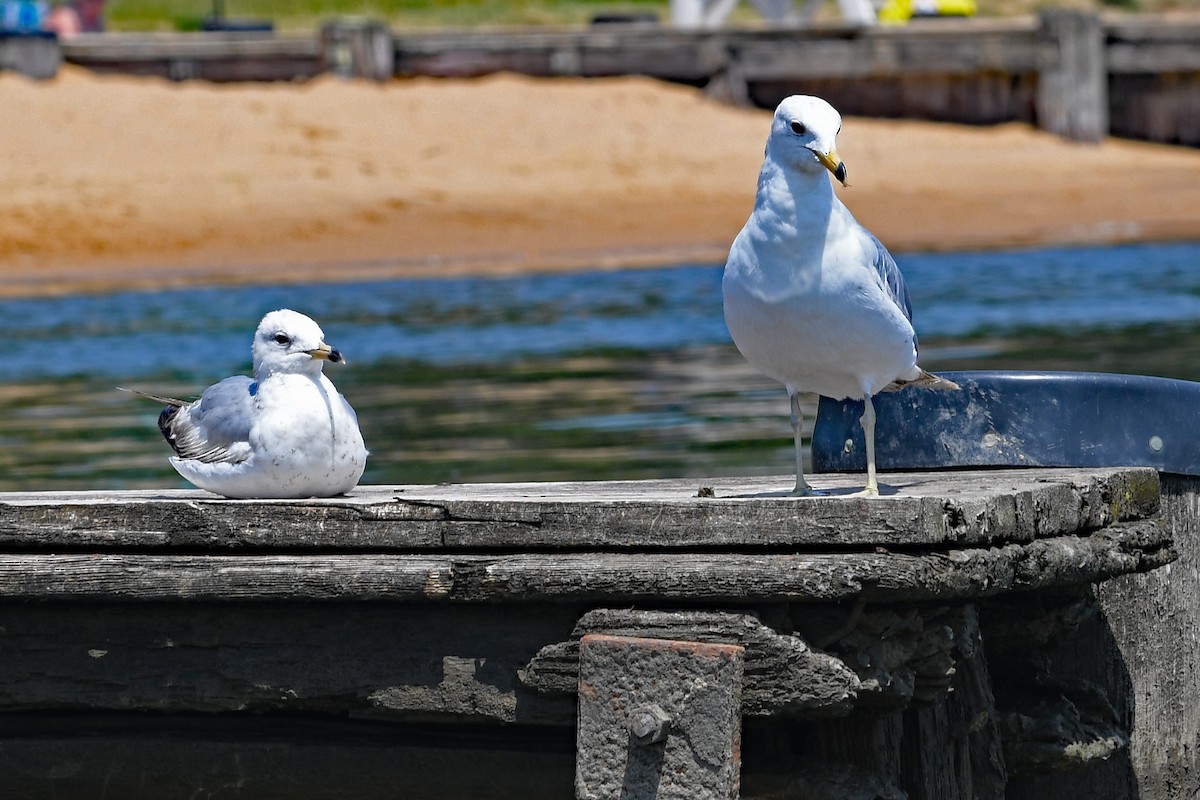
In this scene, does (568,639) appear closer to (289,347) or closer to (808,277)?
(808,277)

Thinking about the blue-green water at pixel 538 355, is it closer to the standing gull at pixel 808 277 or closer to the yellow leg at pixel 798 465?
the yellow leg at pixel 798 465

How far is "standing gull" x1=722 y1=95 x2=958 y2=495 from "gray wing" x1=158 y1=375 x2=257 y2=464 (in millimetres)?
1052

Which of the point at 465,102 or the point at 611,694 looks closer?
the point at 611,694

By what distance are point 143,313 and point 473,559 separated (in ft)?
39.6

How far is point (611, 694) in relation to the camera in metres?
3.42

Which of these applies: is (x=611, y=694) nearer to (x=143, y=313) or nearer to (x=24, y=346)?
(x=24, y=346)

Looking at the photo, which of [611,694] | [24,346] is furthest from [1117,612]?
[24,346]

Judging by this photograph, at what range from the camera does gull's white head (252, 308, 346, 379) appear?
399cm

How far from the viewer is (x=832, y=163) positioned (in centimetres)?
356

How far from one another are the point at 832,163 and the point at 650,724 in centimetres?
111

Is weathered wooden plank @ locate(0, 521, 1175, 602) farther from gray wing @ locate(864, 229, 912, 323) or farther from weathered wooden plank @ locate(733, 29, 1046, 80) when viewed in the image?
weathered wooden plank @ locate(733, 29, 1046, 80)

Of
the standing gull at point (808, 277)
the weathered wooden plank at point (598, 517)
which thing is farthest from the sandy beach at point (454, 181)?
the standing gull at point (808, 277)

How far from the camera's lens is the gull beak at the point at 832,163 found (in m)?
3.55

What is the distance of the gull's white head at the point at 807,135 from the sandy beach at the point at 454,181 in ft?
45.2
